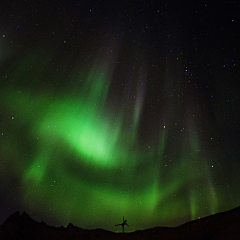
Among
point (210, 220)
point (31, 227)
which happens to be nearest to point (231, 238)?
point (210, 220)

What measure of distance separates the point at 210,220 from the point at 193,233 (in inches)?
129

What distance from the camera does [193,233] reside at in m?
22.3

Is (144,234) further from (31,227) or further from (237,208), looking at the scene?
(31,227)

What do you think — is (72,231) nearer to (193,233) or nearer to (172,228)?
(172,228)

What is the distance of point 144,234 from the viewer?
28.3 meters

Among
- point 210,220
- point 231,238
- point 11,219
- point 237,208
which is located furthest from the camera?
point 11,219

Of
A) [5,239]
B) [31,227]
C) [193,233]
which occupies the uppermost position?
[193,233]

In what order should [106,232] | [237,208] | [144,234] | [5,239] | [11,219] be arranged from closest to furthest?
[237,208] < [5,239] < [144,234] < [11,219] < [106,232]

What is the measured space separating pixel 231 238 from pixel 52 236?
2836 centimetres

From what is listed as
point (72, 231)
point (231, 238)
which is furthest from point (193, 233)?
point (72, 231)

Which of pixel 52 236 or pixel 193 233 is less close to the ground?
pixel 193 233

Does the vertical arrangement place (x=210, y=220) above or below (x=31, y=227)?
above

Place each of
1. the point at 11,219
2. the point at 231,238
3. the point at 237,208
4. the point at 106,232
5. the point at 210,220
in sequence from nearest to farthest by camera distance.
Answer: the point at 231,238, the point at 237,208, the point at 210,220, the point at 11,219, the point at 106,232

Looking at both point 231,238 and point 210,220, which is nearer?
point 231,238
